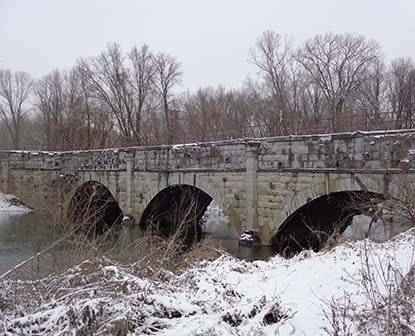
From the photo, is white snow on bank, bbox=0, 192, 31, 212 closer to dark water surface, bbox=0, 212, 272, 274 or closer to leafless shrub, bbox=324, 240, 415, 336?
dark water surface, bbox=0, 212, 272, 274

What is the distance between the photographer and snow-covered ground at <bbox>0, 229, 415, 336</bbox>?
4.25m

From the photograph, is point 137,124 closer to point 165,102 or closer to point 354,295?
point 165,102

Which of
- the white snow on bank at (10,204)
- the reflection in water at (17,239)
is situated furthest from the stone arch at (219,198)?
the white snow on bank at (10,204)

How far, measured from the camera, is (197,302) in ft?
17.0

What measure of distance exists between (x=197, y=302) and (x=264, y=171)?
314 inches

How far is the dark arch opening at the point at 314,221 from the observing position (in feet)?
39.3

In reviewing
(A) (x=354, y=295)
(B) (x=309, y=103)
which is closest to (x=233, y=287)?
(A) (x=354, y=295)

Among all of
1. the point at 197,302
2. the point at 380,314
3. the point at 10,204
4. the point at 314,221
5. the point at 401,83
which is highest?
the point at 401,83

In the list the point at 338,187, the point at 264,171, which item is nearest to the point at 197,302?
the point at 338,187

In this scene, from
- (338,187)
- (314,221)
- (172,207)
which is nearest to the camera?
(338,187)

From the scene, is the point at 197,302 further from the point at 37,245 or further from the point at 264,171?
the point at 264,171

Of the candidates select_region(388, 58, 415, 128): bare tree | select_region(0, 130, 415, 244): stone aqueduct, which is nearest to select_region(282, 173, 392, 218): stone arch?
select_region(0, 130, 415, 244): stone aqueduct

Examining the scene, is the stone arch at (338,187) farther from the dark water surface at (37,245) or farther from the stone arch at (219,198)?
the stone arch at (219,198)

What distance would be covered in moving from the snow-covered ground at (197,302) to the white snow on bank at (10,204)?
22004 millimetres
